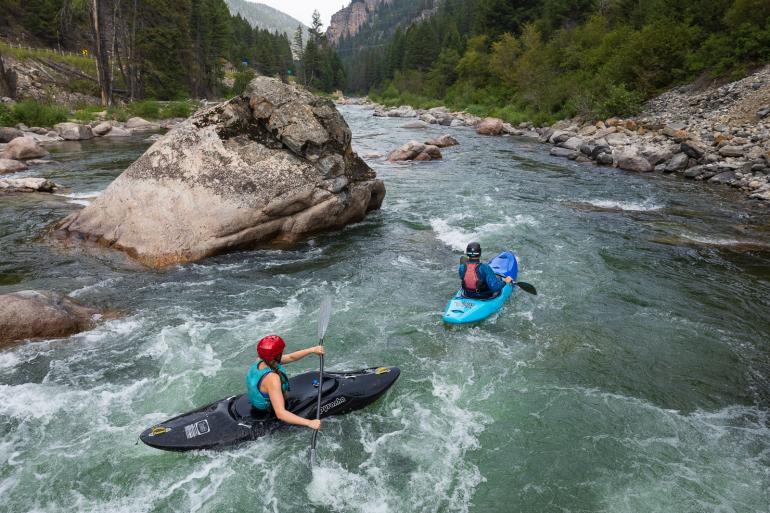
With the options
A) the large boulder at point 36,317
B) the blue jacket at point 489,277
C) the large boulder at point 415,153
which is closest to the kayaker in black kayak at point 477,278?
the blue jacket at point 489,277

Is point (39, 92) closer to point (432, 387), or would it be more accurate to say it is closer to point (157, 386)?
point (157, 386)

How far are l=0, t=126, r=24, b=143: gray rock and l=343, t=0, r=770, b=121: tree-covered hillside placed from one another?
89.5 ft

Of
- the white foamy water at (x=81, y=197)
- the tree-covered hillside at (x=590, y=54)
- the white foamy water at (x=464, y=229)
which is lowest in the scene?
the white foamy water at (x=464, y=229)

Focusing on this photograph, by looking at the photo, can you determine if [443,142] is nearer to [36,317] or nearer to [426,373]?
[426,373]

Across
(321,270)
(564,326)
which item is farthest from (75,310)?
(564,326)

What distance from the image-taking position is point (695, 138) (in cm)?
1752

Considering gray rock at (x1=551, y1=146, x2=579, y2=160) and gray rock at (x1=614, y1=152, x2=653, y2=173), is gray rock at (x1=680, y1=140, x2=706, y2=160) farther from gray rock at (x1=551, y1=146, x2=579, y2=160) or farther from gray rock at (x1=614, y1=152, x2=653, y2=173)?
gray rock at (x1=551, y1=146, x2=579, y2=160)

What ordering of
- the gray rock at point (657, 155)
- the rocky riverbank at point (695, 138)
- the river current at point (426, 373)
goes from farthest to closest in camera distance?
the gray rock at point (657, 155) < the rocky riverbank at point (695, 138) < the river current at point (426, 373)

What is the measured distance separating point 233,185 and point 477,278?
16.4 feet

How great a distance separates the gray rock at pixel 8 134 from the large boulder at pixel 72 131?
2148 millimetres

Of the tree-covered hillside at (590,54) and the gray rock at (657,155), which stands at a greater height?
Result: the tree-covered hillside at (590,54)

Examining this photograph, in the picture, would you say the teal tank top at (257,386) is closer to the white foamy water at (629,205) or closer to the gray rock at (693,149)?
the white foamy water at (629,205)

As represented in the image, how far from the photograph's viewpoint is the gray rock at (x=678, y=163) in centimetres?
1634

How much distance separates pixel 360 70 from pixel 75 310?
11381 centimetres
